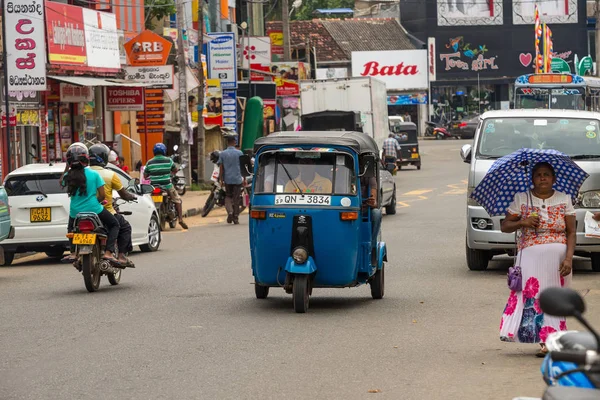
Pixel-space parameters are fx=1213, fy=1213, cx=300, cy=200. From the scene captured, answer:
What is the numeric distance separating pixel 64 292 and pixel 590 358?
1118 centimetres

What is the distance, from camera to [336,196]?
12.4m

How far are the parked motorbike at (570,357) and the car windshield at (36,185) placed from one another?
48.9 feet

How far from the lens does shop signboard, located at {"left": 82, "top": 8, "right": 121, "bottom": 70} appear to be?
31547mm

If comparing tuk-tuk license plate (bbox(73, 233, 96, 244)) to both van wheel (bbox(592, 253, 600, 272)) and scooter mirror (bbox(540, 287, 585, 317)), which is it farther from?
scooter mirror (bbox(540, 287, 585, 317))

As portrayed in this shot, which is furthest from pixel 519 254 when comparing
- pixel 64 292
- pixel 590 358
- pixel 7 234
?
pixel 7 234

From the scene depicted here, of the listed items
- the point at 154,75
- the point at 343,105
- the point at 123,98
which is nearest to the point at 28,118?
the point at 154,75

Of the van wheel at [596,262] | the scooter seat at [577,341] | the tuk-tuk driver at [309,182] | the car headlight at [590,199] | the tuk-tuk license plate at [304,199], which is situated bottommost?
the van wheel at [596,262]

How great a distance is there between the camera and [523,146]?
1641 cm

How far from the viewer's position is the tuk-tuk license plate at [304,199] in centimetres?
1238

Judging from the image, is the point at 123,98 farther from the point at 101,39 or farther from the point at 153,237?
the point at 153,237

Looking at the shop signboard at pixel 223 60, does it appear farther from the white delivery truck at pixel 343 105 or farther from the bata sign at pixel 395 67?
the bata sign at pixel 395 67

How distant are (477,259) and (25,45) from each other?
39.6 feet

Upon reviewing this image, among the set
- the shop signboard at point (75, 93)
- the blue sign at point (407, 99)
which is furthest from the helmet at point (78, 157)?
the blue sign at point (407, 99)

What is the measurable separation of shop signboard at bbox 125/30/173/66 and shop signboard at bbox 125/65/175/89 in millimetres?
154
